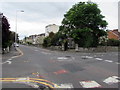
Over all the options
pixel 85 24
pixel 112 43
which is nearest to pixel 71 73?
pixel 85 24

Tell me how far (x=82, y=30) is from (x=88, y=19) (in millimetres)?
3237

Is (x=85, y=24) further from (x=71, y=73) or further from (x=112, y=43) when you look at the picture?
(x=71, y=73)

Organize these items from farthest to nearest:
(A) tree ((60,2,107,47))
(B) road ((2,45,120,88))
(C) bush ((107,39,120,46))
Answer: (C) bush ((107,39,120,46)), (A) tree ((60,2,107,47)), (B) road ((2,45,120,88))

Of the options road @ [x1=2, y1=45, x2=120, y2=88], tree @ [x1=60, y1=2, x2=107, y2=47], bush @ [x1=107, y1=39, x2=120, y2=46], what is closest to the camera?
road @ [x1=2, y1=45, x2=120, y2=88]

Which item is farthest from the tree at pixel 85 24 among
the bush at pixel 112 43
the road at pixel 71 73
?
the road at pixel 71 73

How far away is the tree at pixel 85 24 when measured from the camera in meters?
31.2

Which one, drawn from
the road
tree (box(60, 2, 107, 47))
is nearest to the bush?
tree (box(60, 2, 107, 47))

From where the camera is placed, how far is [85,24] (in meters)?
31.9

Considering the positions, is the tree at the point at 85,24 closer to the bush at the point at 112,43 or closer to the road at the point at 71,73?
the bush at the point at 112,43

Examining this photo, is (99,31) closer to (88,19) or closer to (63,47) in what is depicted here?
(88,19)

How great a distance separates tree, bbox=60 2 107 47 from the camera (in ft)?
102

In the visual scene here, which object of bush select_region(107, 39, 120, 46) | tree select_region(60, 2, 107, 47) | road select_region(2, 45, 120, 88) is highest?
tree select_region(60, 2, 107, 47)

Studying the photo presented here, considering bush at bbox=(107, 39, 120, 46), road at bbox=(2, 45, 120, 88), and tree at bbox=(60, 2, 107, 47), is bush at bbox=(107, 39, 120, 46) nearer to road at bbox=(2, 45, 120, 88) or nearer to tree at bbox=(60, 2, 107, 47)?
tree at bbox=(60, 2, 107, 47)

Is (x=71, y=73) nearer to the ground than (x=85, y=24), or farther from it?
nearer to the ground
